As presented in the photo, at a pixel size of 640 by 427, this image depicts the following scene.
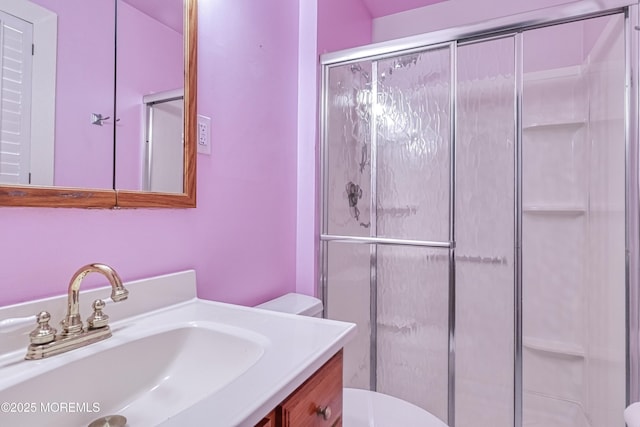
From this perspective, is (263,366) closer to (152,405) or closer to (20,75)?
(152,405)

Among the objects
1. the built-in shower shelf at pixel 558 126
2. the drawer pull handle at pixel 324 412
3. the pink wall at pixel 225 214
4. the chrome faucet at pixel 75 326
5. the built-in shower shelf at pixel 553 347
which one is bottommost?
the built-in shower shelf at pixel 553 347

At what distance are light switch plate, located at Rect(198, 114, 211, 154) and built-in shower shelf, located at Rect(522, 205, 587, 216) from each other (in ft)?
5.38

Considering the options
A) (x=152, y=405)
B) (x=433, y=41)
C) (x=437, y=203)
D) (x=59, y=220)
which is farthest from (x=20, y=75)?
(x=437, y=203)


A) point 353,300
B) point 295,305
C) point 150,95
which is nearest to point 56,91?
point 150,95

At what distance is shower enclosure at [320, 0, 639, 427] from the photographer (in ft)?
4.66

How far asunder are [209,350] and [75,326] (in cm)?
28

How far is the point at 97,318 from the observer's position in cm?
72

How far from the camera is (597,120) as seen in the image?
1602 mm

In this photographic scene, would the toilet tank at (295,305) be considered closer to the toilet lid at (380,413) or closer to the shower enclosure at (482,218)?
the shower enclosure at (482,218)

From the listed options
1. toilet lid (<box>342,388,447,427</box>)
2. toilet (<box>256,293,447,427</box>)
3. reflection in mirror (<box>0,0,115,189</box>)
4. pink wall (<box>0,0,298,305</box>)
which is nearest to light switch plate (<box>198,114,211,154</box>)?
pink wall (<box>0,0,298,305</box>)

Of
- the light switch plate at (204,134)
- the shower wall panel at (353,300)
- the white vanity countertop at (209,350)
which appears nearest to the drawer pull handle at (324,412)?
the white vanity countertop at (209,350)

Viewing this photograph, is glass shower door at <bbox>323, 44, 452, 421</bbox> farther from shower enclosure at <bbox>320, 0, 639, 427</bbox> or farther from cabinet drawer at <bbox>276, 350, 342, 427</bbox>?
cabinet drawer at <bbox>276, 350, 342, 427</bbox>

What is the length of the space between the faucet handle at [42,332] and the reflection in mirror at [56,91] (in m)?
0.27

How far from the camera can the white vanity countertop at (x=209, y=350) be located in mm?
496
